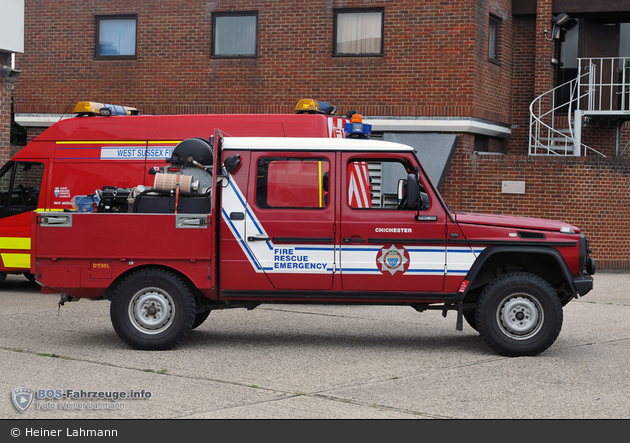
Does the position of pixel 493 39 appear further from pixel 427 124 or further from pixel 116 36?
pixel 116 36

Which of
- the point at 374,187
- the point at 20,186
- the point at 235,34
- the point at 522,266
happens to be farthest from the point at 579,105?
the point at 20,186

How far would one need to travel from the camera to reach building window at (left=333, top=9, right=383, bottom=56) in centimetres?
1864

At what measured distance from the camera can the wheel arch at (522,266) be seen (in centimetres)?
867

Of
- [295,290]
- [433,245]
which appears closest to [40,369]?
[295,290]

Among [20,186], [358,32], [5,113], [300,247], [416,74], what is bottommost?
[300,247]

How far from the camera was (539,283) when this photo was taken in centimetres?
869

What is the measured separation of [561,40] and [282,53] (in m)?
6.71

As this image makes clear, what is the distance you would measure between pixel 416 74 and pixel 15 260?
9.10 metres

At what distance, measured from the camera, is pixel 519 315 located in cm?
872

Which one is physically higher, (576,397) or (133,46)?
(133,46)

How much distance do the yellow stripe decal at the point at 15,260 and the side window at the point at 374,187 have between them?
6534 millimetres

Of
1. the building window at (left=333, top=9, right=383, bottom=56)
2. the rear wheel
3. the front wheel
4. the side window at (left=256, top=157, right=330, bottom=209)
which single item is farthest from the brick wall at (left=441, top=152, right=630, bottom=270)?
the rear wheel

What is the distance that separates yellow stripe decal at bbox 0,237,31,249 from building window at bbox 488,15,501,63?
11.0 m

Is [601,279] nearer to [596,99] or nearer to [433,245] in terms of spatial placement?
[596,99]
